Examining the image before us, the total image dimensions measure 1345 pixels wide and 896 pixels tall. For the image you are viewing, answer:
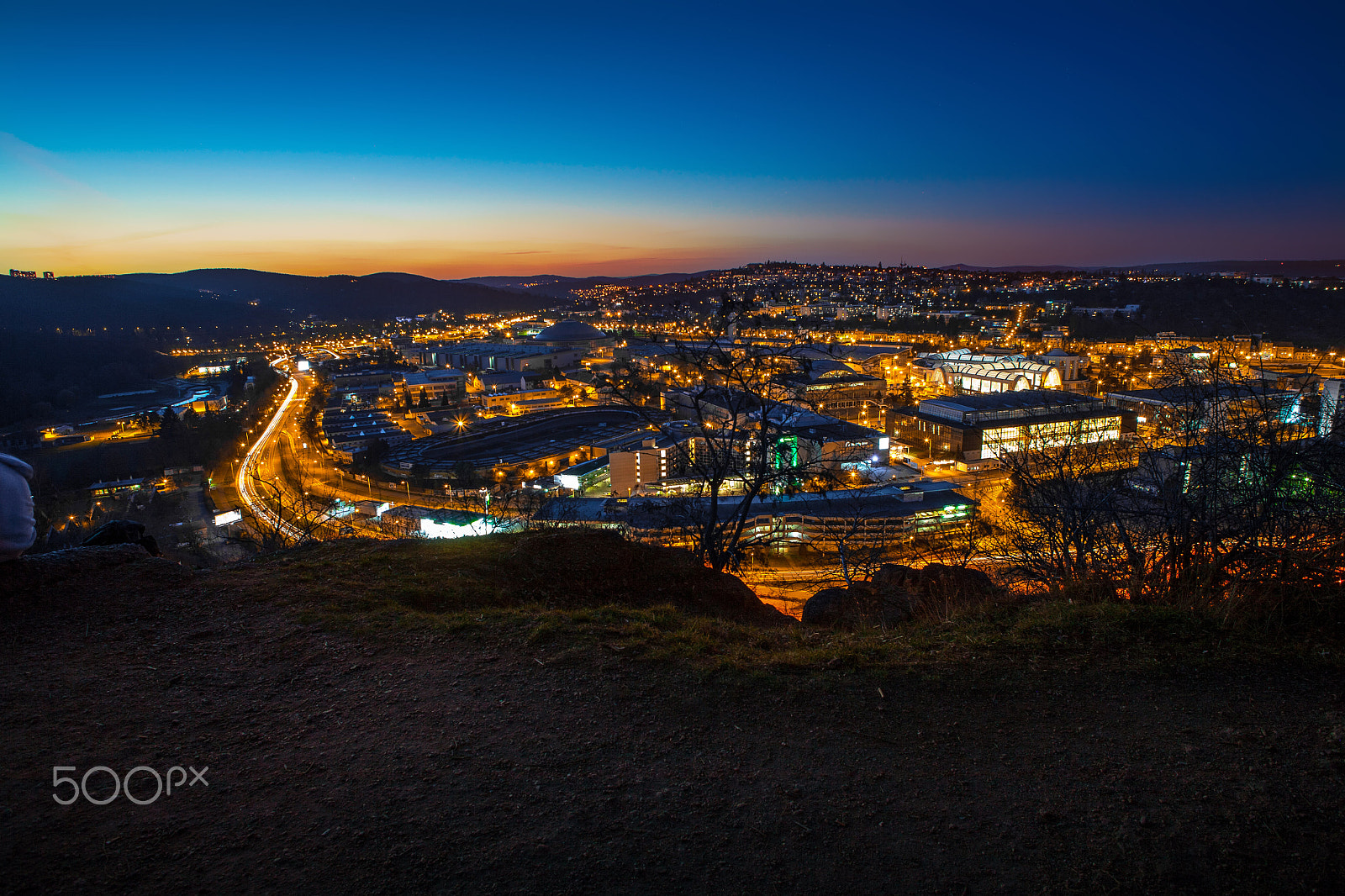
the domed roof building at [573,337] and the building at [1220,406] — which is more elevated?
the domed roof building at [573,337]

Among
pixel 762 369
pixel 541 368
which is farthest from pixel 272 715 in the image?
pixel 541 368

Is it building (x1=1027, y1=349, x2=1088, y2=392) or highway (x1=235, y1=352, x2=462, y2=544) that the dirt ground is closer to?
highway (x1=235, y1=352, x2=462, y2=544)

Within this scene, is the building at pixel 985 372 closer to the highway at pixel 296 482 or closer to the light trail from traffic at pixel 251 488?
the highway at pixel 296 482

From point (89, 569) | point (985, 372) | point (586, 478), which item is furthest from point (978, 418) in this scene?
point (89, 569)

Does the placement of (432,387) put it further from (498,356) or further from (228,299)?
(228,299)

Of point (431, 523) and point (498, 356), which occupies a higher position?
point (498, 356)

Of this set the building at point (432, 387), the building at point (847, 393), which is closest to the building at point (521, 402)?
the building at point (432, 387)

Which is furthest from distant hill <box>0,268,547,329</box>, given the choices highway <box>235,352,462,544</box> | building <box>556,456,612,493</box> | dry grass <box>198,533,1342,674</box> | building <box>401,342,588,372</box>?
dry grass <box>198,533,1342,674</box>
